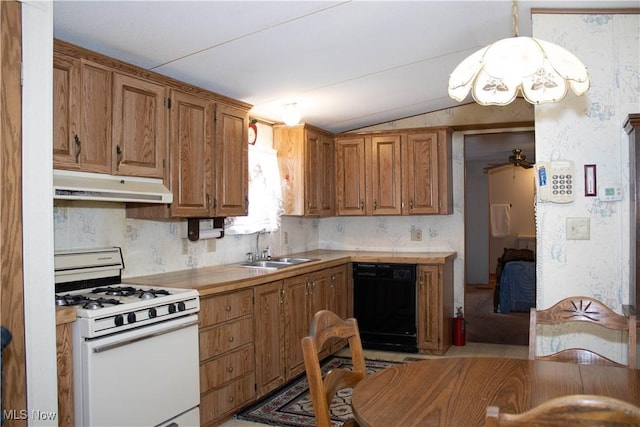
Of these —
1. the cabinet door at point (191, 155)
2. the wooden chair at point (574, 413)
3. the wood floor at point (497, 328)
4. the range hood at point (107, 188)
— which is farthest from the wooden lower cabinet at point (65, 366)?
the wood floor at point (497, 328)

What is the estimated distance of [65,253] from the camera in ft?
9.19

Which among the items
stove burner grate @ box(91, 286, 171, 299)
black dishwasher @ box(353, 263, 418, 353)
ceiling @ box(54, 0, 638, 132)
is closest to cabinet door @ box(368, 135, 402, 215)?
black dishwasher @ box(353, 263, 418, 353)

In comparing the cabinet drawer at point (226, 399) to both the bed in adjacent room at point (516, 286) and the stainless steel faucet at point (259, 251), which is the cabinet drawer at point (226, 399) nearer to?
the stainless steel faucet at point (259, 251)

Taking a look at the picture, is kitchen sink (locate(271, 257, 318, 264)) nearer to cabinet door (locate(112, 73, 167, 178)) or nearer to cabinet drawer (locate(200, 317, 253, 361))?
cabinet drawer (locate(200, 317, 253, 361))

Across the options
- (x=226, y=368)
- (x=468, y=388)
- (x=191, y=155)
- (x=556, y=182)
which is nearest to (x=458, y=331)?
(x=556, y=182)

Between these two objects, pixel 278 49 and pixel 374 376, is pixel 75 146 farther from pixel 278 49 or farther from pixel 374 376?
pixel 374 376

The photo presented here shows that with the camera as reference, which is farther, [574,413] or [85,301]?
[85,301]

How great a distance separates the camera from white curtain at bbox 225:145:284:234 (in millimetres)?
4363

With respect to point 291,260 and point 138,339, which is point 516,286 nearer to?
point 291,260

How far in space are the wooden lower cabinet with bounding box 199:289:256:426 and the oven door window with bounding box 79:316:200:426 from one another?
0.44 feet

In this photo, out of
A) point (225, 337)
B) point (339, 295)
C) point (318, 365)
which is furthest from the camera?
point (339, 295)

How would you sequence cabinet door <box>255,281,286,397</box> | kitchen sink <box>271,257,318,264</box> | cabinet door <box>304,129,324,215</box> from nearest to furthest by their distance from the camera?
1. cabinet door <box>255,281,286,397</box>
2. kitchen sink <box>271,257,318,264</box>
3. cabinet door <box>304,129,324,215</box>

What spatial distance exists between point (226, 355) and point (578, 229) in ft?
7.15

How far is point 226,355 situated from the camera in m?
3.17
